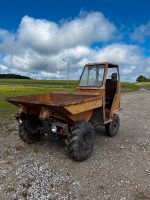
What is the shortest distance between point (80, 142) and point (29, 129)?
199cm

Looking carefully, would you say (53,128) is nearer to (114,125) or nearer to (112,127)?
(112,127)

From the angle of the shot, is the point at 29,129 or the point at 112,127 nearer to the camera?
the point at 29,129

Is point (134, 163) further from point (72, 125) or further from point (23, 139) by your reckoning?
point (23, 139)

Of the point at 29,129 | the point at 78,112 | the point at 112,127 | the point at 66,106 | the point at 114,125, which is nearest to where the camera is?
the point at 66,106

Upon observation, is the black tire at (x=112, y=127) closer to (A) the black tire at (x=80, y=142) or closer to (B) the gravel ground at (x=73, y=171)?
(B) the gravel ground at (x=73, y=171)

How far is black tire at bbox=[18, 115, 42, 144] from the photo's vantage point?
25.6 ft

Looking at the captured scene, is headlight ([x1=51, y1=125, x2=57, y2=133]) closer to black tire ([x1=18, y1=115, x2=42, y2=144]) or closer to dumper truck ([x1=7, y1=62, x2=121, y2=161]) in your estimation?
dumper truck ([x1=7, y1=62, x2=121, y2=161])

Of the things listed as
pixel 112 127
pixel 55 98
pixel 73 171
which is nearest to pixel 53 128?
pixel 73 171

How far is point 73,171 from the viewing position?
6098mm

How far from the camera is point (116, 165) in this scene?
653 centimetres

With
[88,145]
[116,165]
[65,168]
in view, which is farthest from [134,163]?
[65,168]

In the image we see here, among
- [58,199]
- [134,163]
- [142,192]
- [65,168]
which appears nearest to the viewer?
[58,199]

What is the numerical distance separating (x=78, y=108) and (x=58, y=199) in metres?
2.42

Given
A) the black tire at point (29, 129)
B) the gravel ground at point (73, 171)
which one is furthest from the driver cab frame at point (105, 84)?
the black tire at point (29, 129)
